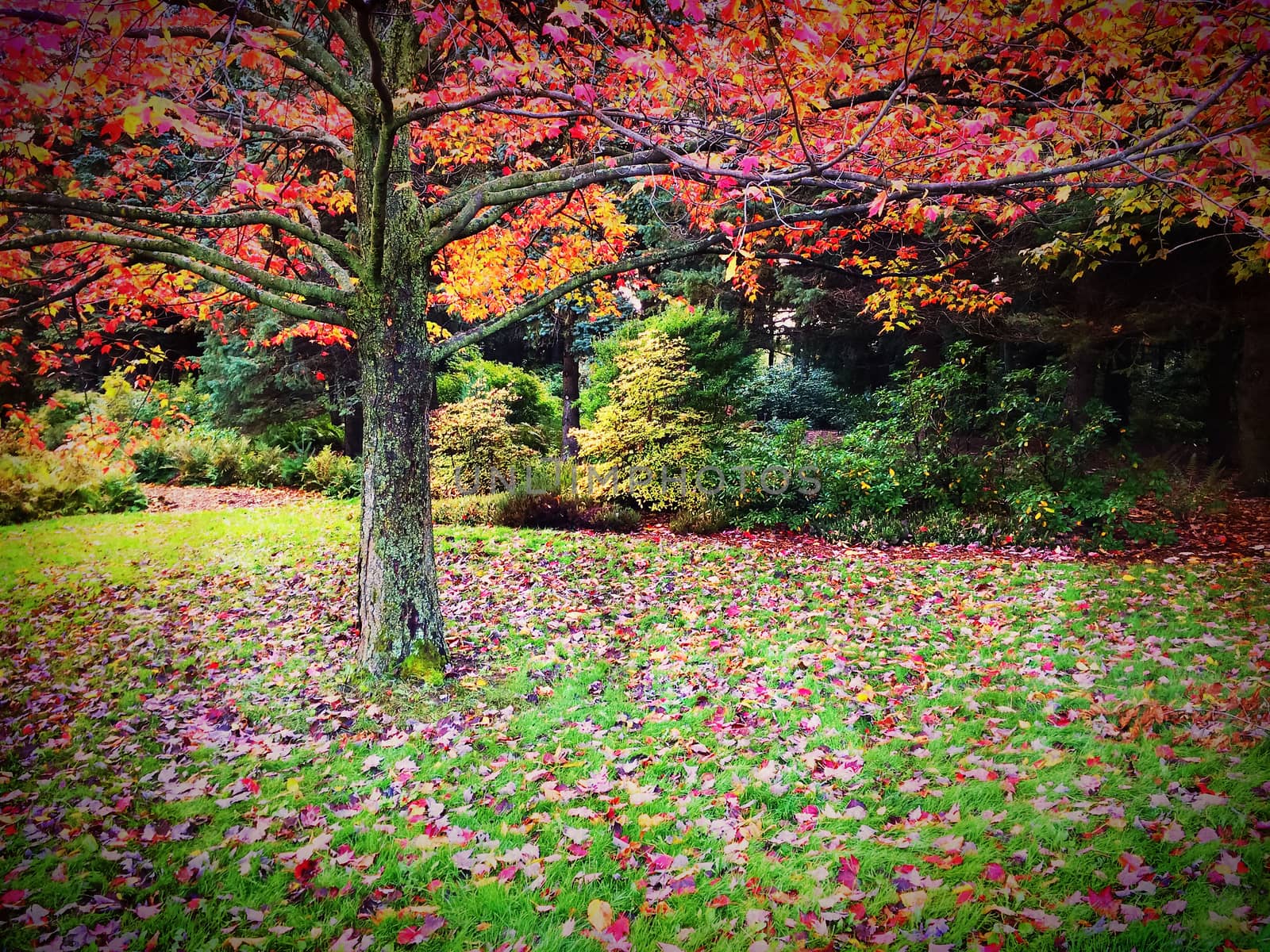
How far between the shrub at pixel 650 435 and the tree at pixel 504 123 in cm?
462

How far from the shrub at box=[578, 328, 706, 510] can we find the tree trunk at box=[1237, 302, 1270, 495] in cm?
966

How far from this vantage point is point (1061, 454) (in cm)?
905

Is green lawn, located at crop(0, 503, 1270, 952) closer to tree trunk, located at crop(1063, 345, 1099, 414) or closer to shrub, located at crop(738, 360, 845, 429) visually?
tree trunk, located at crop(1063, 345, 1099, 414)

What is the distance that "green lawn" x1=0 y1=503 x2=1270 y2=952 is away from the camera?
2826 mm

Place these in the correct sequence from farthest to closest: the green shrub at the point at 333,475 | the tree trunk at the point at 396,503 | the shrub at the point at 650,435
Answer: the green shrub at the point at 333,475
the shrub at the point at 650,435
the tree trunk at the point at 396,503

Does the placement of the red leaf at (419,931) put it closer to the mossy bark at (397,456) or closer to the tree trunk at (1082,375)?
the mossy bark at (397,456)

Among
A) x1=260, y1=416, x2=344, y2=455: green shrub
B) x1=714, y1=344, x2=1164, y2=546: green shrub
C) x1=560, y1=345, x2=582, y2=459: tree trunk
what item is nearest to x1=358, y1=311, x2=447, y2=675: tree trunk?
x1=714, y1=344, x2=1164, y2=546: green shrub

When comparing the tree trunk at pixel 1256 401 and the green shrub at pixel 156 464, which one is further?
the green shrub at pixel 156 464

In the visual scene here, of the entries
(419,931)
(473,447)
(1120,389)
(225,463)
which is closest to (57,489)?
(225,463)

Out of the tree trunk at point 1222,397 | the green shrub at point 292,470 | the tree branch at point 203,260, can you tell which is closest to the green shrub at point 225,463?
the green shrub at point 292,470

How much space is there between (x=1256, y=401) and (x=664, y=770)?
13.2 m

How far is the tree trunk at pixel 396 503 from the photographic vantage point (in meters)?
5.04

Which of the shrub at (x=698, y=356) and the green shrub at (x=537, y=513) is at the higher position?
the shrub at (x=698, y=356)

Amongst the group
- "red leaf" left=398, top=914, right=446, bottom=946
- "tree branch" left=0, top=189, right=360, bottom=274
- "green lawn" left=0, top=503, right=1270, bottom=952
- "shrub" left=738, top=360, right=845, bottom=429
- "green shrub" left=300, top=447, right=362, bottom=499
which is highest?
"shrub" left=738, top=360, right=845, bottom=429
